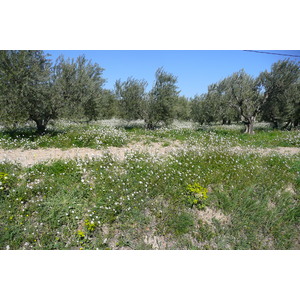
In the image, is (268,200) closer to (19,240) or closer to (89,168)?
(89,168)

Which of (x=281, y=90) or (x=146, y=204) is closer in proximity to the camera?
(x=146, y=204)

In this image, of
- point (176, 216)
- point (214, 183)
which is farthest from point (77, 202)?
point (214, 183)

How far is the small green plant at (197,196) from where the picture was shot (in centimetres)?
459

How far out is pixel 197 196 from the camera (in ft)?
15.4

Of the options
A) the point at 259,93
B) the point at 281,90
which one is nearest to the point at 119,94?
the point at 259,93

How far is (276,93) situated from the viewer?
16156 millimetres

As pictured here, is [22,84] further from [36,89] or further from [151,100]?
[151,100]

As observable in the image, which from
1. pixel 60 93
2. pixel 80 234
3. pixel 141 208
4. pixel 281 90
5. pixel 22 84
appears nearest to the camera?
pixel 80 234

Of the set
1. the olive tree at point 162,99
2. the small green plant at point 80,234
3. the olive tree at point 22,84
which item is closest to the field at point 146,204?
the small green plant at point 80,234

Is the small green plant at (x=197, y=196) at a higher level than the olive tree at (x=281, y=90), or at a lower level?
lower

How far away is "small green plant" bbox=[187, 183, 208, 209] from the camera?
4.59m

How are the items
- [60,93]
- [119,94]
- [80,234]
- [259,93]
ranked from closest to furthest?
[80,234], [60,93], [259,93], [119,94]

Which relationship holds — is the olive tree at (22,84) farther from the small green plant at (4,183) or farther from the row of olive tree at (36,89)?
the small green plant at (4,183)
